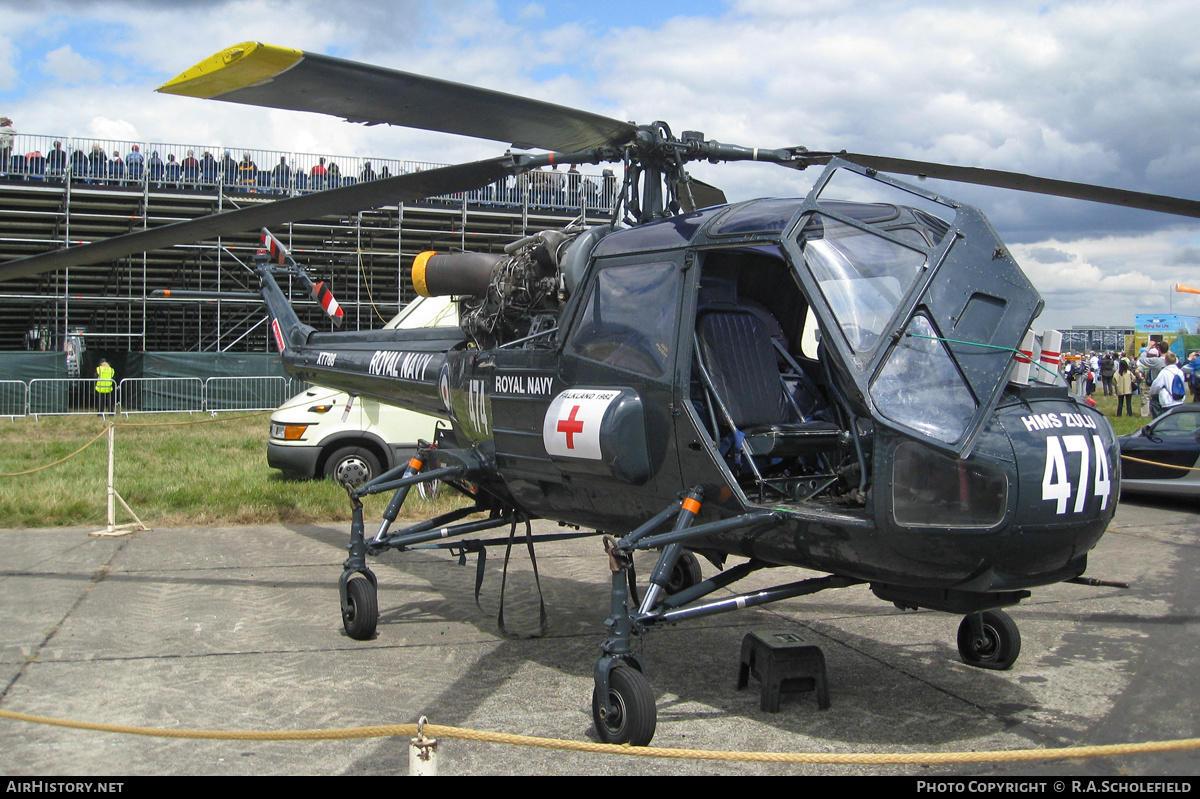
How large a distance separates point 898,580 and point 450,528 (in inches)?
141

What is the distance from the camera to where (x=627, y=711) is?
4.40 metres

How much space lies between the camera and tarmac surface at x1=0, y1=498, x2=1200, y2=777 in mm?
4457

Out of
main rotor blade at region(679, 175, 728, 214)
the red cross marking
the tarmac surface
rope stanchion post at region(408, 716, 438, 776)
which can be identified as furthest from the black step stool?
main rotor blade at region(679, 175, 728, 214)

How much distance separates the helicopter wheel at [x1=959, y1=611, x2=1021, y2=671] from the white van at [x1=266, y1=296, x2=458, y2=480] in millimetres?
7626

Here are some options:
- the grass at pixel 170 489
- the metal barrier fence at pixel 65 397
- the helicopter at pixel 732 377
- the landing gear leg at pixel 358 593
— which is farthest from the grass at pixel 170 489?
the metal barrier fence at pixel 65 397

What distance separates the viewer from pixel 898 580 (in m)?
4.29

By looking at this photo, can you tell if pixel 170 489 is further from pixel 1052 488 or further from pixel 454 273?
pixel 1052 488

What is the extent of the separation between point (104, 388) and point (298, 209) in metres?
20.2

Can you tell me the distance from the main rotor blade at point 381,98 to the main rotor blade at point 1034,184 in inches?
63.6

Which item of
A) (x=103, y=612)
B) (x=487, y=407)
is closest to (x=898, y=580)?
(x=487, y=407)

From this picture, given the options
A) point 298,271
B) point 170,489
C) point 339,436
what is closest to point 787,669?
point 298,271

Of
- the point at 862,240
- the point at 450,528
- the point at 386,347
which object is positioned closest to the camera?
the point at 862,240

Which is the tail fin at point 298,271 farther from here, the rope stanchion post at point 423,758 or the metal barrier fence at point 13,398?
the metal barrier fence at point 13,398

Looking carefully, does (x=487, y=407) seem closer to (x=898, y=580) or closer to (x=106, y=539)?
(x=898, y=580)
